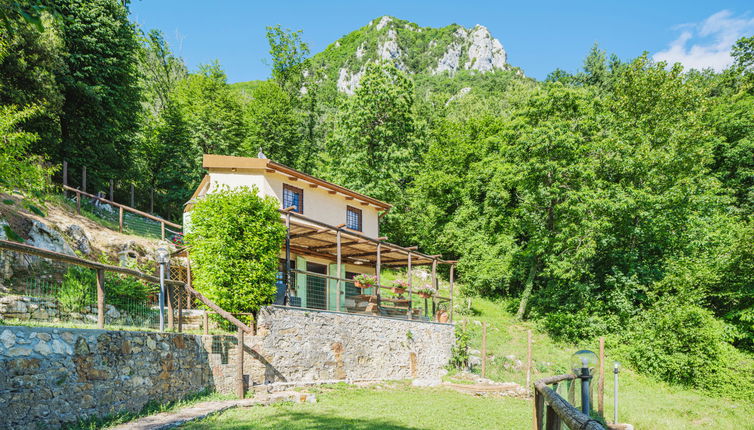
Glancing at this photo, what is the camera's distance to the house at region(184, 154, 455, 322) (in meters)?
15.1

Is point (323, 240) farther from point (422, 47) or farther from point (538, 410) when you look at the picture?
point (422, 47)

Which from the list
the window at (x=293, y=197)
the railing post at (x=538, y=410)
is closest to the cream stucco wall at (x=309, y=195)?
the window at (x=293, y=197)

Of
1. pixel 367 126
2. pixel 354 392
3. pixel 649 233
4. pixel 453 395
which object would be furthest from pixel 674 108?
pixel 354 392

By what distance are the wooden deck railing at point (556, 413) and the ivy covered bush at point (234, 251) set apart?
8.18 metres

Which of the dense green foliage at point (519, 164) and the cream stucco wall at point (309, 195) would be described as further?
the dense green foliage at point (519, 164)

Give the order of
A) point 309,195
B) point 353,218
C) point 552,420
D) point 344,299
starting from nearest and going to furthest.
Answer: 1. point 552,420
2. point 344,299
3. point 309,195
4. point 353,218

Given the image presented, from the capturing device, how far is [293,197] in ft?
57.0

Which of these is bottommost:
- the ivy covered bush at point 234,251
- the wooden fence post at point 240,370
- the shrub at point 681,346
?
the shrub at point 681,346

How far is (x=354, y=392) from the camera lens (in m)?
11.7

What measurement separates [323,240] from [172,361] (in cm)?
830

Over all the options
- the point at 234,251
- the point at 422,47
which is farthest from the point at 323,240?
the point at 422,47

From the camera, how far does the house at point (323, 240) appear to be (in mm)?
15070

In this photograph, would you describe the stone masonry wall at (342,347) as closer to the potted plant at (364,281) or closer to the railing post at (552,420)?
the potted plant at (364,281)

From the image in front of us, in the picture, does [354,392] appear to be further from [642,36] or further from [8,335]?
[642,36]
